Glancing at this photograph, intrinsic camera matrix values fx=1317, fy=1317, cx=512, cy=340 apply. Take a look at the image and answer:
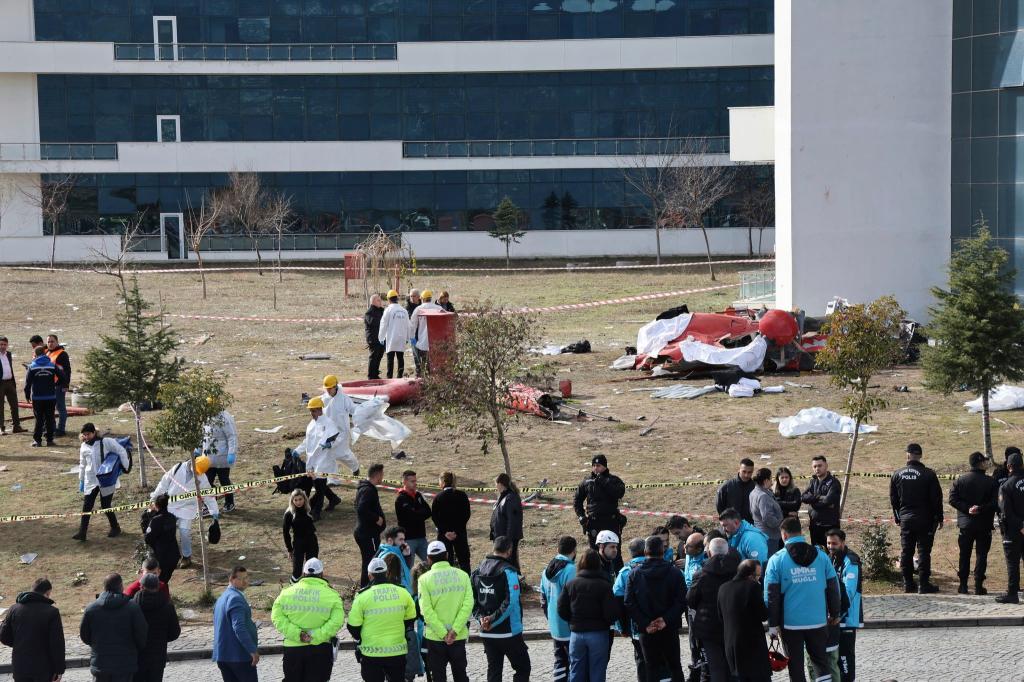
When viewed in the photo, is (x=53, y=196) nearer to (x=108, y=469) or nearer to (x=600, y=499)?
(x=108, y=469)

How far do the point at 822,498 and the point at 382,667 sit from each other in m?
5.25

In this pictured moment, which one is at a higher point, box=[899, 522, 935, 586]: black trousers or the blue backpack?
the blue backpack

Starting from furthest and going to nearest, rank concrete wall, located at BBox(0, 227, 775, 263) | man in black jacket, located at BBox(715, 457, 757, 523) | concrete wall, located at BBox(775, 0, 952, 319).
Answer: concrete wall, located at BBox(0, 227, 775, 263), concrete wall, located at BBox(775, 0, 952, 319), man in black jacket, located at BBox(715, 457, 757, 523)

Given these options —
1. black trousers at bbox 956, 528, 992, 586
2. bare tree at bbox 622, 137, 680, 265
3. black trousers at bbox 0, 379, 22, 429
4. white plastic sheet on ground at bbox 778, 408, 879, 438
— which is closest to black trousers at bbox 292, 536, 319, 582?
black trousers at bbox 956, 528, 992, 586

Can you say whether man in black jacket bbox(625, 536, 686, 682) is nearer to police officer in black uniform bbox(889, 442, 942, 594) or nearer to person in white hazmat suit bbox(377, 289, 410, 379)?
police officer in black uniform bbox(889, 442, 942, 594)

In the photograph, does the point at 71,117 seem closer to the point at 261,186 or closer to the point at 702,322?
the point at 261,186

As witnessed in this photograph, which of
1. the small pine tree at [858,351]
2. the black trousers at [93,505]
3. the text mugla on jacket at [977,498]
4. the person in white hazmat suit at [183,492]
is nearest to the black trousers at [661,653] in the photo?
the text mugla on jacket at [977,498]

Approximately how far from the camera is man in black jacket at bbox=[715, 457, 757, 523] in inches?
513

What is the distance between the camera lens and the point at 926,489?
13.3 m

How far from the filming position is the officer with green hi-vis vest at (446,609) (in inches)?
402

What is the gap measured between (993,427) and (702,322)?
6.65m

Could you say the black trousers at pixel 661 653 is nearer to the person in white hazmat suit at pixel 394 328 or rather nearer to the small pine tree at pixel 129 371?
the small pine tree at pixel 129 371

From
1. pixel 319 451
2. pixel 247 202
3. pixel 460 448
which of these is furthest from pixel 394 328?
pixel 247 202

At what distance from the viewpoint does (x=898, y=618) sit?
12.5 m
